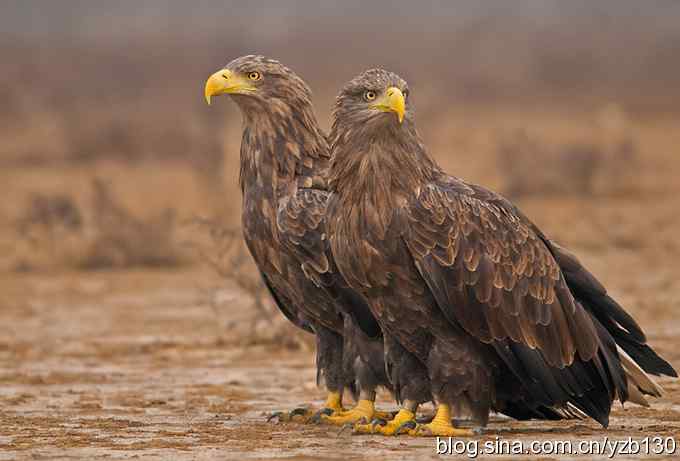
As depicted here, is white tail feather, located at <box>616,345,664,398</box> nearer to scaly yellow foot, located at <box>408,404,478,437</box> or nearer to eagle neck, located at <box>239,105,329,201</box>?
scaly yellow foot, located at <box>408,404,478,437</box>

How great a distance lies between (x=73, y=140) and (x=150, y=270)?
12843mm

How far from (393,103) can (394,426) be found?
1.80 meters

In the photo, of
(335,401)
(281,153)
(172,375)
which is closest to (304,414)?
(335,401)

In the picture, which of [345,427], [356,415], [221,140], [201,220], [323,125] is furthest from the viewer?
[323,125]

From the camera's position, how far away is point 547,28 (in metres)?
82.1

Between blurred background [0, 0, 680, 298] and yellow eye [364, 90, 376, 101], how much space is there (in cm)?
391

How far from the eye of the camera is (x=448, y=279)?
912 cm

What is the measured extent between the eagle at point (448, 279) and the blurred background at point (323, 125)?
12.6ft

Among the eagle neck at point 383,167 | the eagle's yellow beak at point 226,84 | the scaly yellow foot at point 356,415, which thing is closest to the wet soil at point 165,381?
the scaly yellow foot at point 356,415

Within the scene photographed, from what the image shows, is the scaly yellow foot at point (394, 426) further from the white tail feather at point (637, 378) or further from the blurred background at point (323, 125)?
the blurred background at point (323, 125)

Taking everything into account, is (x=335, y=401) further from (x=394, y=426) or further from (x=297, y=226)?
(x=297, y=226)

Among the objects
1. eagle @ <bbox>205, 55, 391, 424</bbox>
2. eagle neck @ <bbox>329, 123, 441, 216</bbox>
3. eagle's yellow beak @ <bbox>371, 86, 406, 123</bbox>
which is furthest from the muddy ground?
eagle's yellow beak @ <bbox>371, 86, 406, 123</bbox>

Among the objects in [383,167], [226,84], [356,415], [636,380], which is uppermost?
[226,84]

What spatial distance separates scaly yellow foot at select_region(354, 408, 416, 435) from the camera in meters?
9.47
